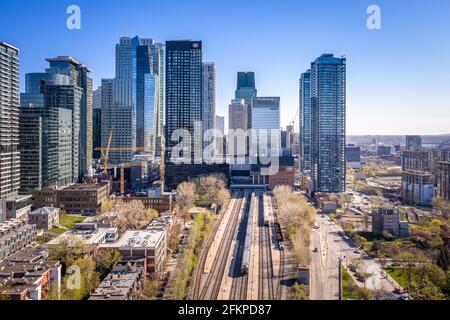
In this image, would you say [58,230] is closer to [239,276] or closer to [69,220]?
[69,220]

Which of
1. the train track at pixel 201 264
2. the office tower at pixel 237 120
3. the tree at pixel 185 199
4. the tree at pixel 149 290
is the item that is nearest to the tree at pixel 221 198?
the tree at pixel 185 199

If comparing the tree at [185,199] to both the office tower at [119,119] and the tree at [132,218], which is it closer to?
the tree at [132,218]

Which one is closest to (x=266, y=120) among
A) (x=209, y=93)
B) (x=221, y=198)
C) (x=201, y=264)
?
(x=209, y=93)

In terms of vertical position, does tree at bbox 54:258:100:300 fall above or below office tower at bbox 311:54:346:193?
below

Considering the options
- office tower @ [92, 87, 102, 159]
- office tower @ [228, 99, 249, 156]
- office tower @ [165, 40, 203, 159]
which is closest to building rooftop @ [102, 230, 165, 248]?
office tower @ [165, 40, 203, 159]

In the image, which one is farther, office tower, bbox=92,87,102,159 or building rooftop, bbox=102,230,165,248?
office tower, bbox=92,87,102,159

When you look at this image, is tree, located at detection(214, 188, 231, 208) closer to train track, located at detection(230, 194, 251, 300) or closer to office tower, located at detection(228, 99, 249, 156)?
train track, located at detection(230, 194, 251, 300)
